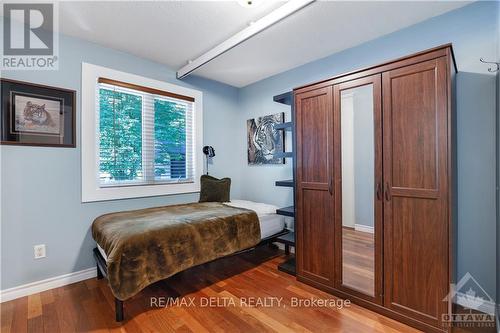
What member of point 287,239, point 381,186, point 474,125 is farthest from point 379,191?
point 287,239

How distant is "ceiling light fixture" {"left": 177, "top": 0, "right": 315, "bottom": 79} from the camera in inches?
73.7

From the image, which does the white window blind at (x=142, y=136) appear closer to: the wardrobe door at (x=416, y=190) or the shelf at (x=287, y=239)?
the shelf at (x=287, y=239)

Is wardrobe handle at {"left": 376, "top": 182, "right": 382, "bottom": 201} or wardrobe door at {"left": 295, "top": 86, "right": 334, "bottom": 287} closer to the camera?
wardrobe handle at {"left": 376, "top": 182, "right": 382, "bottom": 201}

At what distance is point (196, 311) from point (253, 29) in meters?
2.52

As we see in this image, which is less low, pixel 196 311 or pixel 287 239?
pixel 287 239

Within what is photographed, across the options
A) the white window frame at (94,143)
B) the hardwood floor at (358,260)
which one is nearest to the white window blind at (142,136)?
the white window frame at (94,143)

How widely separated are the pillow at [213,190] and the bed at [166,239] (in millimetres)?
374

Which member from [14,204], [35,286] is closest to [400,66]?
[14,204]

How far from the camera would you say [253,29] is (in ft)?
7.12

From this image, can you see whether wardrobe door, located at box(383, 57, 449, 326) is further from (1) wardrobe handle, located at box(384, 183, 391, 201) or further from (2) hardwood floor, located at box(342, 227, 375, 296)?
(2) hardwood floor, located at box(342, 227, 375, 296)

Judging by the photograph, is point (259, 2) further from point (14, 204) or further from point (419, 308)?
point (14, 204)

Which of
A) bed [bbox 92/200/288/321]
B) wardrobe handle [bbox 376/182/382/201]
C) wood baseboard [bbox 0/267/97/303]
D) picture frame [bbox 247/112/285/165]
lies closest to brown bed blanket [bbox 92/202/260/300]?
bed [bbox 92/200/288/321]

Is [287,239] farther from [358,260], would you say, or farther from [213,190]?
[213,190]

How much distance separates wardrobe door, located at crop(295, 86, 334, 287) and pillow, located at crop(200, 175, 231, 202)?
1262 mm
